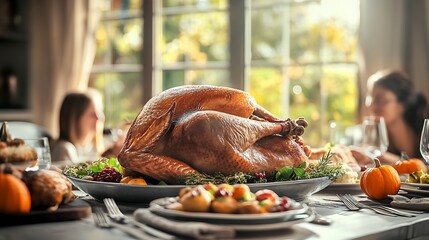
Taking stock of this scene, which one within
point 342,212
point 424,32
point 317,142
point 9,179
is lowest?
point 317,142

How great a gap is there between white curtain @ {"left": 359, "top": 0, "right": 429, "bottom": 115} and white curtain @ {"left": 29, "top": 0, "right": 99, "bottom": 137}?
8.28ft

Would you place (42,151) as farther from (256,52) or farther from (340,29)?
(256,52)

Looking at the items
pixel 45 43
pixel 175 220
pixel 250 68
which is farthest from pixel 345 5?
pixel 175 220

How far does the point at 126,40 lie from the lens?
5.34 metres

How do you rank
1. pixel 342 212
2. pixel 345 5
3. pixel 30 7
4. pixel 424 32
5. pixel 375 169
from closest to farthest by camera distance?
pixel 342 212
pixel 375 169
pixel 424 32
pixel 345 5
pixel 30 7

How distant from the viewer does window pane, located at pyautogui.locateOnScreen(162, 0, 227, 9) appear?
4.71 metres

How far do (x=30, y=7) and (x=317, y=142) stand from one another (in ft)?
9.35

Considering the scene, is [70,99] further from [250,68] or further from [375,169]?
[375,169]

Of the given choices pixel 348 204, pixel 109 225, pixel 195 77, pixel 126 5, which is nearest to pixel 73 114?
pixel 195 77

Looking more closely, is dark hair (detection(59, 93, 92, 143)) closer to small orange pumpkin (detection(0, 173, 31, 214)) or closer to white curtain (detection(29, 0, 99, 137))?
white curtain (detection(29, 0, 99, 137))

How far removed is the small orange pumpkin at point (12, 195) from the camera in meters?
1.11

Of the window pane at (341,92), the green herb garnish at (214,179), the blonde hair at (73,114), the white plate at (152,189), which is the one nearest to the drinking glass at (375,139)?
the white plate at (152,189)

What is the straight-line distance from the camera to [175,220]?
109 cm

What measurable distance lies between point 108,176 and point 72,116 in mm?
2698
